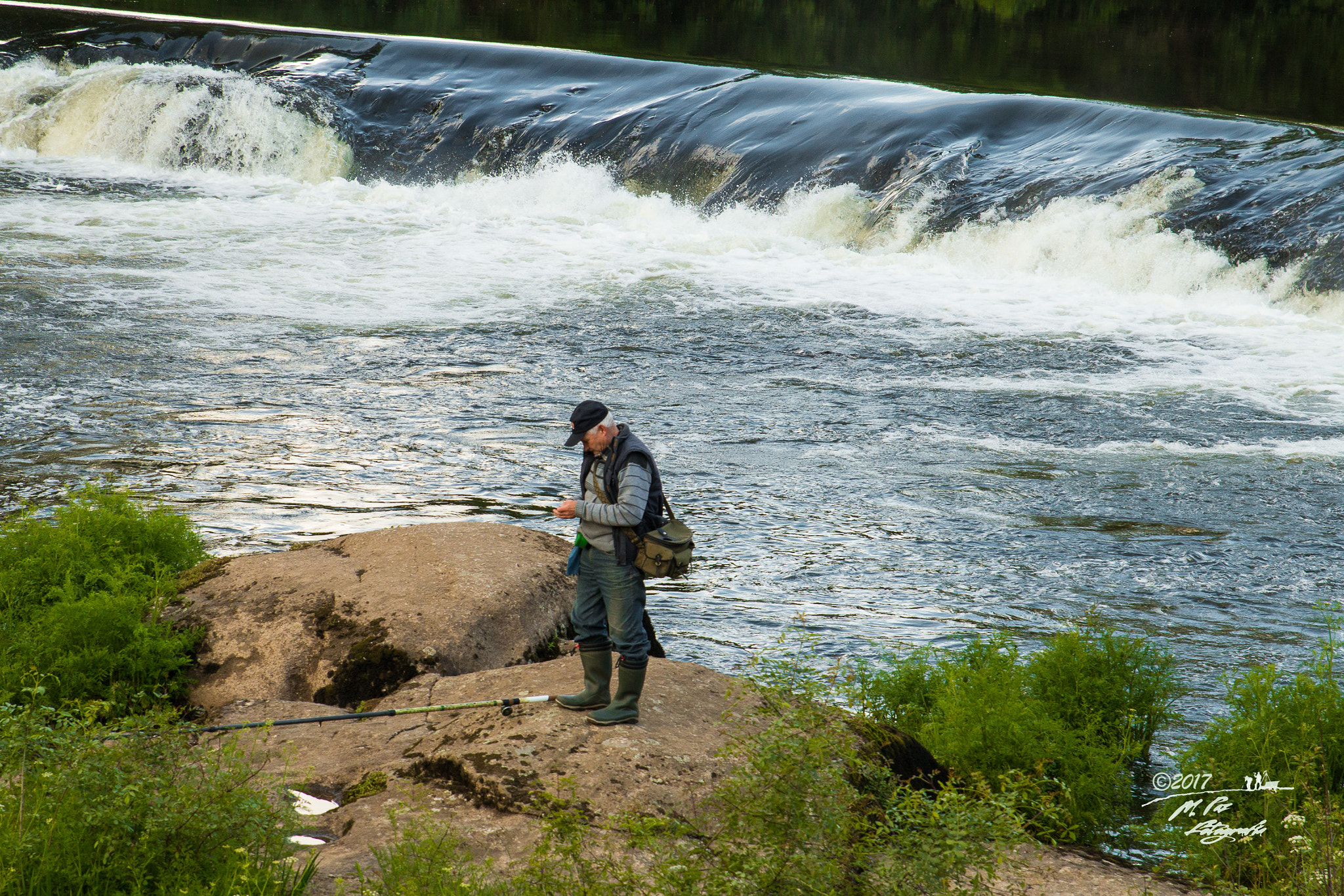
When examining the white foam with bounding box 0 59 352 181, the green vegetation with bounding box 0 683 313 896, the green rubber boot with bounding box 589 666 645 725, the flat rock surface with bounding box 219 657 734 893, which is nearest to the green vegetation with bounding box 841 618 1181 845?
the flat rock surface with bounding box 219 657 734 893

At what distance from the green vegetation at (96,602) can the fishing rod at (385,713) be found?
0.84m

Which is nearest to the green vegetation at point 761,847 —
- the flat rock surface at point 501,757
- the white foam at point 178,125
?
the flat rock surface at point 501,757

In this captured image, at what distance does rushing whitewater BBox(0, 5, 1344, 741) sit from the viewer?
8984 mm

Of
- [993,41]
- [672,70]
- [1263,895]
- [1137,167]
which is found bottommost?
[1263,895]

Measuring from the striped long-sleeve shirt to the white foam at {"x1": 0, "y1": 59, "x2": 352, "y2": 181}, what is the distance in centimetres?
2164

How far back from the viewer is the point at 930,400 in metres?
12.2

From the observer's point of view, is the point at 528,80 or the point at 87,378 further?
the point at 528,80

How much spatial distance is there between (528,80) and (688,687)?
22299 millimetres

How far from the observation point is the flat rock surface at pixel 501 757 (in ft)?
15.5

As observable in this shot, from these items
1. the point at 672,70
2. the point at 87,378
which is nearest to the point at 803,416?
the point at 87,378

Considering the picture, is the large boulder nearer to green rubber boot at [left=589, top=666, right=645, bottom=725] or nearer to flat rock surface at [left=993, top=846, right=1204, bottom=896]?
green rubber boot at [left=589, top=666, right=645, bottom=725]

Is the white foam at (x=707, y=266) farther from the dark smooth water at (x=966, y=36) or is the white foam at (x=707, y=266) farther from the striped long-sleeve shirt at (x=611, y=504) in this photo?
the dark smooth water at (x=966, y=36)

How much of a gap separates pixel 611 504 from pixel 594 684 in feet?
2.68

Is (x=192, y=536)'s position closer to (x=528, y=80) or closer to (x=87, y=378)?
(x=87, y=378)
